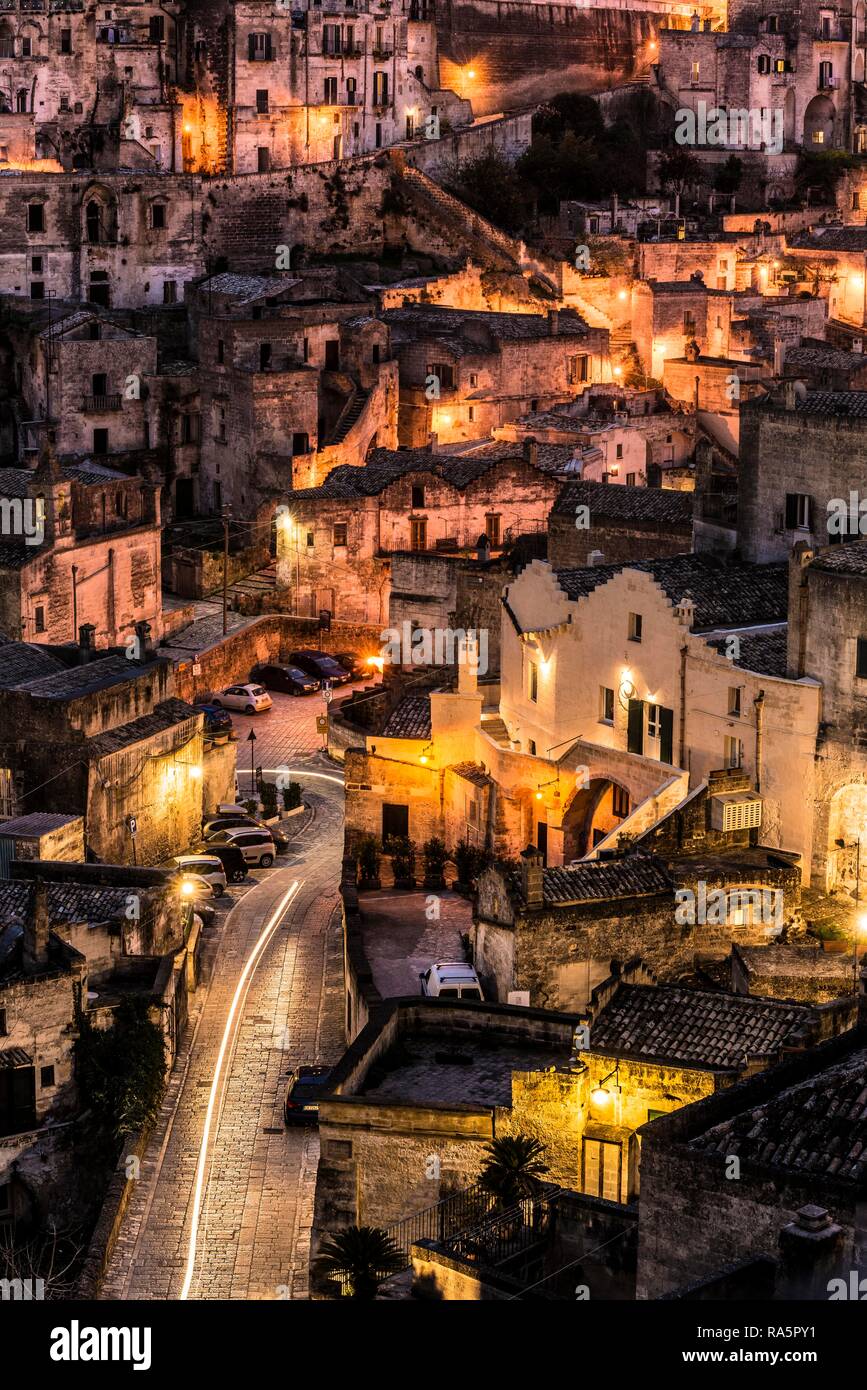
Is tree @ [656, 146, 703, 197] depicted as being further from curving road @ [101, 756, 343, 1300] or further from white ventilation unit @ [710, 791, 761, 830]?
white ventilation unit @ [710, 791, 761, 830]

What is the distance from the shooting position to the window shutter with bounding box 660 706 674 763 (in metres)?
40.6

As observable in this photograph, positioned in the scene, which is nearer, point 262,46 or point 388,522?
point 388,522

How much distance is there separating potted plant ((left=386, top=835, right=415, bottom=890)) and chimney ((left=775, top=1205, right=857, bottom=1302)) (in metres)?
22.9

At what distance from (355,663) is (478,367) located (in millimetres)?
12440

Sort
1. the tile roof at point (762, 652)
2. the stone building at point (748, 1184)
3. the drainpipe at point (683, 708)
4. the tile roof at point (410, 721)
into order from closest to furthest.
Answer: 1. the stone building at point (748, 1184)
2. the tile roof at point (762, 652)
3. the drainpipe at point (683, 708)
4. the tile roof at point (410, 721)

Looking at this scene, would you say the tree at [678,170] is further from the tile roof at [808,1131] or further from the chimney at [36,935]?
the tile roof at [808,1131]

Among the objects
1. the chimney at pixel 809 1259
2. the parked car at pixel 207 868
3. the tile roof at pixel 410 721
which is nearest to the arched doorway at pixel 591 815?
the tile roof at pixel 410 721

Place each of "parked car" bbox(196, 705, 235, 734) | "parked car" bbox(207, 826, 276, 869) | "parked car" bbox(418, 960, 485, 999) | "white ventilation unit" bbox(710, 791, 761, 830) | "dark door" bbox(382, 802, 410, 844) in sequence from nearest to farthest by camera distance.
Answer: "parked car" bbox(418, 960, 485, 999) < "white ventilation unit" bbox(710, 791, 761, 830) < "dark door" bbox(382, 802, 410, 844) < "parked car" bbox(207, 826, 276, 869) < "parked car" bbox(196, 705, 235, 734)

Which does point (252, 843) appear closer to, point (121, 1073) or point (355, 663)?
point (121, 1073)

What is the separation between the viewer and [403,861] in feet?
144

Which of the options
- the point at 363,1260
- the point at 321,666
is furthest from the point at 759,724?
the point at 321,666

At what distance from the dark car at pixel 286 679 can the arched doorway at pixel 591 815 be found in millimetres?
17230

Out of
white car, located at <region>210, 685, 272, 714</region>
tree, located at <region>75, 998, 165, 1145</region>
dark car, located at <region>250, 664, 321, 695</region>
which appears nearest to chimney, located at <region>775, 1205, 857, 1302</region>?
tree, located at <region>75, 998, 165, 1145</region>
